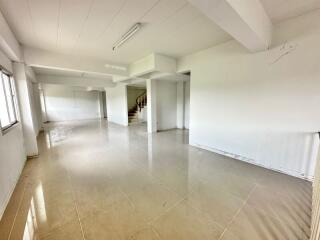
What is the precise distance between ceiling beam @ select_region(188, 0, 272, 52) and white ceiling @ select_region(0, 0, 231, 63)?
58cm

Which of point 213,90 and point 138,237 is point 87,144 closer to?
point 138,237

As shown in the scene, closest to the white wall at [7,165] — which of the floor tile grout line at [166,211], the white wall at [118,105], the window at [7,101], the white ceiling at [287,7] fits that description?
the window at [7,101]

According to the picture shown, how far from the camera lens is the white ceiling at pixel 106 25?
5.90 ft

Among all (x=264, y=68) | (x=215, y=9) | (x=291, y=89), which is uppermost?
(x=215, y=9)

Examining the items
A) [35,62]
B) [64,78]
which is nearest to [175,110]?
[35,62]

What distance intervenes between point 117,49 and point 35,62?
75.3 inches

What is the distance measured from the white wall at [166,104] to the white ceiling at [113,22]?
280 cm

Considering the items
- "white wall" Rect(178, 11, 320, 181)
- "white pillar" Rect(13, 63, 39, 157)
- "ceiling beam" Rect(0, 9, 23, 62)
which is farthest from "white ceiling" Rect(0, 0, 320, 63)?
"white pillar" Rect(13, 63, 39, 157)

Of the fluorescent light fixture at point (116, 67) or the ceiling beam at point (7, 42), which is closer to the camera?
the ceiling beam at point (7, 42)

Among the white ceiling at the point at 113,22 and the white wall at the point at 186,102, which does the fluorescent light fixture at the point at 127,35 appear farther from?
the white wall at the point at 186,102

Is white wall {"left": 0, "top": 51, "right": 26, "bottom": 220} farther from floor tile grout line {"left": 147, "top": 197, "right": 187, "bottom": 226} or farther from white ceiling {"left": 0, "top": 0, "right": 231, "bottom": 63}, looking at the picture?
floor tile grout line {"left": 147, "top": 197, "right": 187, "bottom": 226}

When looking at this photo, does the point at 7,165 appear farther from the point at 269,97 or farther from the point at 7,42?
the point at 269,97

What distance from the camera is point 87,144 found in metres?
4.31

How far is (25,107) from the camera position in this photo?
307 centimetres
